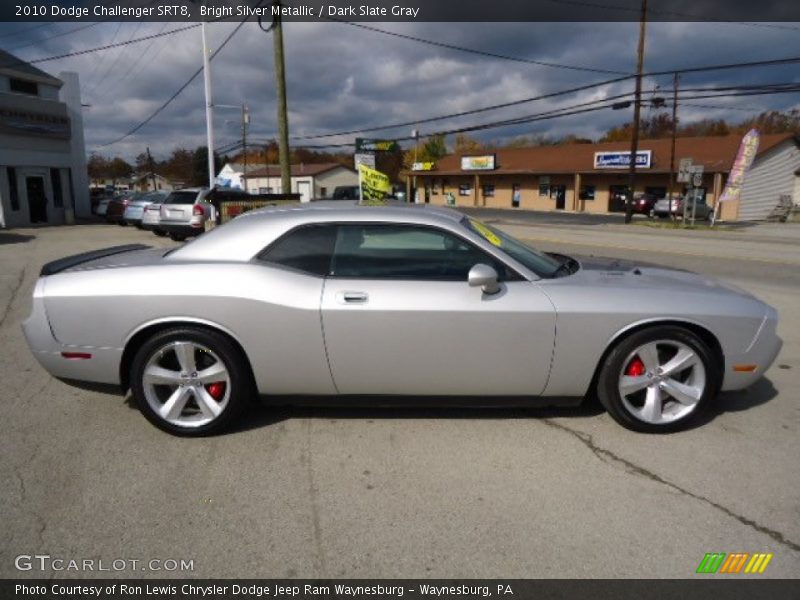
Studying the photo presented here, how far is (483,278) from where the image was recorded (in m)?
3.14

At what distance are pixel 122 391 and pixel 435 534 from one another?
7.50ft

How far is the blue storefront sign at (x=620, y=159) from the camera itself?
38.1m

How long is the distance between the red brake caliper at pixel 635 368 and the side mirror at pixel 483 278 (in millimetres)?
1007

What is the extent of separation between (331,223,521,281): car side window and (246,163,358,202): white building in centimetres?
Result: 5607

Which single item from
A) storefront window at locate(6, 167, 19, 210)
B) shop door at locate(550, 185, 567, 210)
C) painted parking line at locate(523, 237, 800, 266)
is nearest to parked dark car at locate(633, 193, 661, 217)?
shop door at locate(550, 185, 567, 210)

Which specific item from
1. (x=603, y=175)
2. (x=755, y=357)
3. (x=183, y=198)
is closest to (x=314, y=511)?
(x=755, y=357)

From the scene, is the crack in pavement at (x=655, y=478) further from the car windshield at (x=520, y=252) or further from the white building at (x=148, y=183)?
the white building at (x=148, y=183)

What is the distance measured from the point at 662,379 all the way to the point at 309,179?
6275 centimetres

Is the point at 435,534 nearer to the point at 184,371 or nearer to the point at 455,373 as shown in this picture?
the point at 455,373

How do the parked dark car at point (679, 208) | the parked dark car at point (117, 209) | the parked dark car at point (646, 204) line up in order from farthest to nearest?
1. the parked dark car at point (646, 204)
2. the parked dark car at point (679, 208)
3. the parked dark car at point (117, 209)

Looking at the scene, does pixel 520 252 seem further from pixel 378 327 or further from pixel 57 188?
pixel 57 188

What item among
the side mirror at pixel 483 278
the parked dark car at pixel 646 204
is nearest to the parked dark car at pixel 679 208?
the parked dark car at pixel 646 204

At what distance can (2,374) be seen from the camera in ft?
14.9

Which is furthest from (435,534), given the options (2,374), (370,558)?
(2,374)
